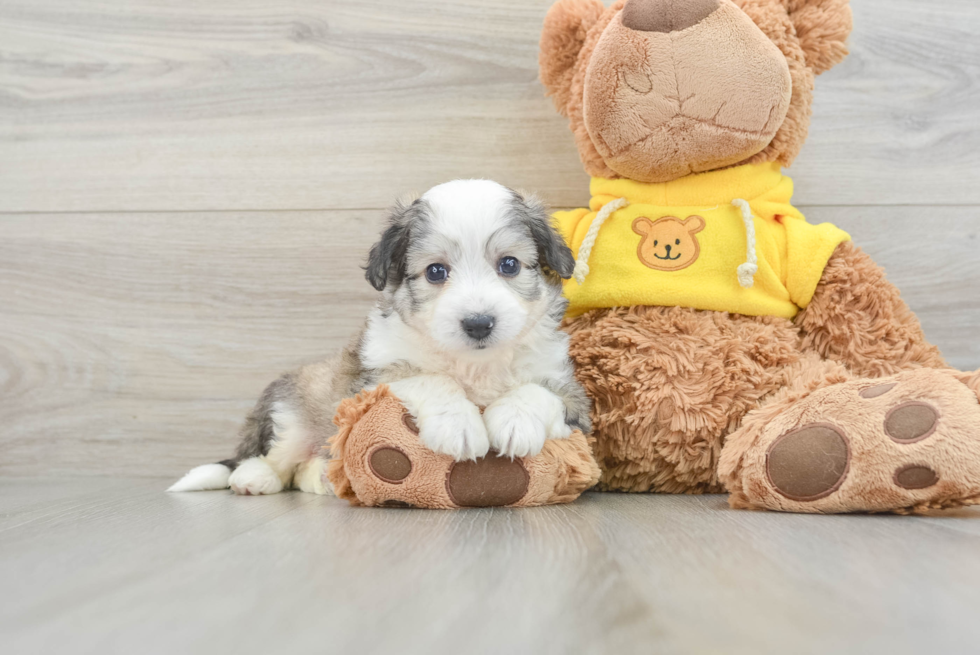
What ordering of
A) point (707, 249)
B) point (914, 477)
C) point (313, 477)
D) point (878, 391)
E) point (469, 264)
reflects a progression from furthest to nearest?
1. point (313, 477)
2. point (707, 249)
3. point (469, 264)
4. point (878, 391)
5. point (914, 477)

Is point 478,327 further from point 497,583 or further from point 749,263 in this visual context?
point 749,263

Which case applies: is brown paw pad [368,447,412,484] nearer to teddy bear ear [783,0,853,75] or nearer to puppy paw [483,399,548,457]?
puppy paw [483,399,548,457]

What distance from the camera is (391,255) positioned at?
1587 millimetres

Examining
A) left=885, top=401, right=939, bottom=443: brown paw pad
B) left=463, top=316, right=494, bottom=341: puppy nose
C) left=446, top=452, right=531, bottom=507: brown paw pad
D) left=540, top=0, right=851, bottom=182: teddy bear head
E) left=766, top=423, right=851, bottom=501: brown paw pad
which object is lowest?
left=446, top=452, right=531, bottom=507: brown paw pad

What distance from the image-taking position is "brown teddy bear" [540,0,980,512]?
5.30 ft

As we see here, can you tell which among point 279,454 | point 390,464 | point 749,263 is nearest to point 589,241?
point 749,263

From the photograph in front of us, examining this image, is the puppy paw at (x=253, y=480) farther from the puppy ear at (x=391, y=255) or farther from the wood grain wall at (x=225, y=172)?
the puppy ear at (x=391, y=255)

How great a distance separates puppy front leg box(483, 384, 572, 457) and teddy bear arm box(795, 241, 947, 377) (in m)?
0.72

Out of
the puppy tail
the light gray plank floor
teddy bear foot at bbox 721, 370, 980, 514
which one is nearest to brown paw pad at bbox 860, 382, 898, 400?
teddy bear foot at bbox 721, 370, 980, 514

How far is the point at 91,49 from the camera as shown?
2.29 metres

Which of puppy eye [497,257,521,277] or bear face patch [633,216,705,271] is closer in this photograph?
puppy eye [497,257,521,277]

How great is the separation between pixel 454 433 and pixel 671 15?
1.08 meters

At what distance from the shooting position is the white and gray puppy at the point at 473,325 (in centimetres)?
140

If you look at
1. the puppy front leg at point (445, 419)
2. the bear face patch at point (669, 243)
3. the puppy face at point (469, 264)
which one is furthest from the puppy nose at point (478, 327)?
the bear face patch at point (669, 243)
